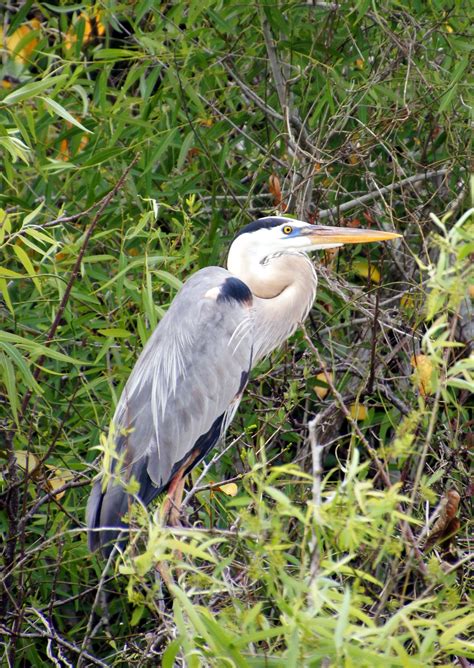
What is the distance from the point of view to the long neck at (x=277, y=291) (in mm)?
3324

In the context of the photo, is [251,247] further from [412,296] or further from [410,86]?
[410,86]

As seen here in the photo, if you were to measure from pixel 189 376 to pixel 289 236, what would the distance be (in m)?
0.49

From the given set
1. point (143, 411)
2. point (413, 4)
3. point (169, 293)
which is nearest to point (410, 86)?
point (413, 4)

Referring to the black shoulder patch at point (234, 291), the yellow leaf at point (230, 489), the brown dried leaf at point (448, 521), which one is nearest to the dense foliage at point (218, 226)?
the yellow leaf at point (230, 489)

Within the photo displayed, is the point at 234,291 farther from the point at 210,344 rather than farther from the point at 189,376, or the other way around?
the point at 189,376

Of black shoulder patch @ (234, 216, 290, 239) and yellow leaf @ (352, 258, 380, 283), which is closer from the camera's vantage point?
black shoulder patch @ (234, 216, 290, 239)

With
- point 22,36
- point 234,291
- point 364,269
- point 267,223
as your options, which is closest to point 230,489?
point 234,291

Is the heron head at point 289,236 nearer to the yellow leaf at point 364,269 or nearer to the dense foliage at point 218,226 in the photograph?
the dense foliage at point 218,226

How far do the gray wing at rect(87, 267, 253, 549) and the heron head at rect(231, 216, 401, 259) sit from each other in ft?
0.43

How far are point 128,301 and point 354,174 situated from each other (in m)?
0.82

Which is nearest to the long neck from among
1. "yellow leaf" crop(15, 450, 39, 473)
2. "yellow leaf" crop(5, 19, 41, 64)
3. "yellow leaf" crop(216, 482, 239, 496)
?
"yellow leaf" crop(216, 482, 239, 496)

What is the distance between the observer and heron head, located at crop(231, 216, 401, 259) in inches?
125

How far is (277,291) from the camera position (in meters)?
3.43

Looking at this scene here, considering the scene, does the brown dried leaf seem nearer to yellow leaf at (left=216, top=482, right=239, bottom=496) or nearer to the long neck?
yellow leaf at (left=216, top=482, right=239, bottom=496)
